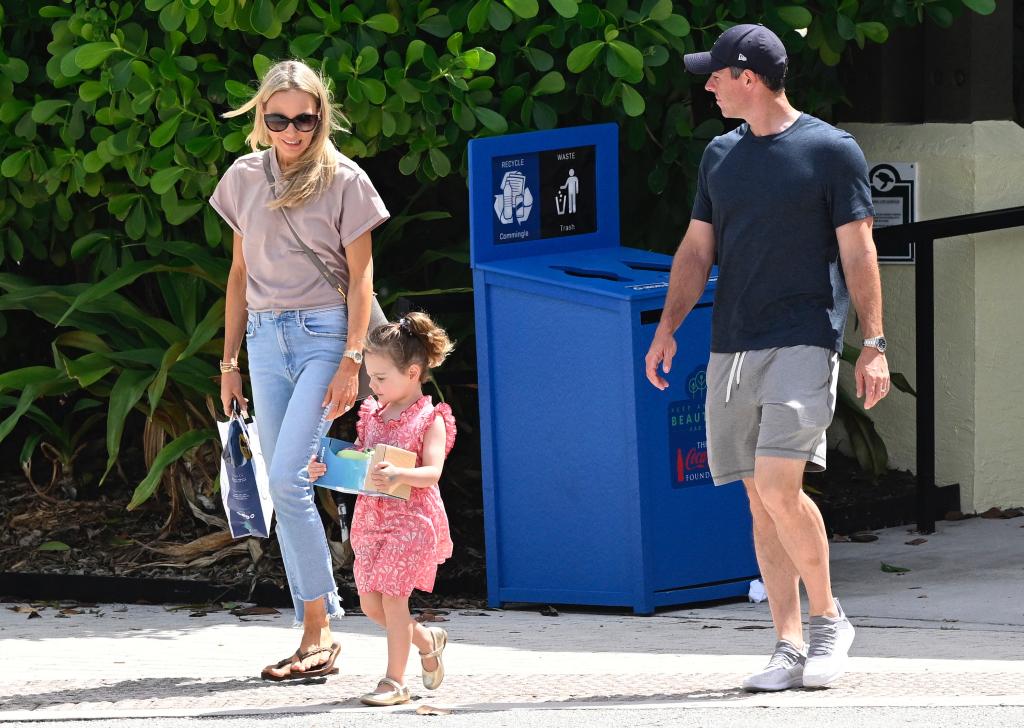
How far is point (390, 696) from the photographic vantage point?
16.7 ft

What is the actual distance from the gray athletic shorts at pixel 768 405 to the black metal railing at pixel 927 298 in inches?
99.6

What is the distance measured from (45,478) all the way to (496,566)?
2.75 m

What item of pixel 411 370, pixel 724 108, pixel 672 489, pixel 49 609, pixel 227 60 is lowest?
pixel 49 609

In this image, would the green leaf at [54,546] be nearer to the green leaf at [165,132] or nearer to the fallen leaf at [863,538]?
the green leaf at [165,132]

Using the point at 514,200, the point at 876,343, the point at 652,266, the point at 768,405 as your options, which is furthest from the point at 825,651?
the point at 514,200

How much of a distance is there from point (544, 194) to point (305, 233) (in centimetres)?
165

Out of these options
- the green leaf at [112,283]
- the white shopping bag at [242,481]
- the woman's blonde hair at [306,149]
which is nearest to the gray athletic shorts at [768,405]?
the woman's blonde hair at [306,149]

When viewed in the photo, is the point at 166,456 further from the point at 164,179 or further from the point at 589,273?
the point at 589,273

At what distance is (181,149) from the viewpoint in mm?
6891

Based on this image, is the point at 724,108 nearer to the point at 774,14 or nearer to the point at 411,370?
the point at 411,370

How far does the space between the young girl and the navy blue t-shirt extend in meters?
0.89

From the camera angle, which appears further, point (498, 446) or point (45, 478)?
point (45, 478)

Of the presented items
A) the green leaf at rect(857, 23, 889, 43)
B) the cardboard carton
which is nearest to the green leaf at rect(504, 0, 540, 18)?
the green leaf at rect(857, 23, 889, 43)

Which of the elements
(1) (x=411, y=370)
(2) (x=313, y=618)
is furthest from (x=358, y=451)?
(2) (x=313, y=618)
